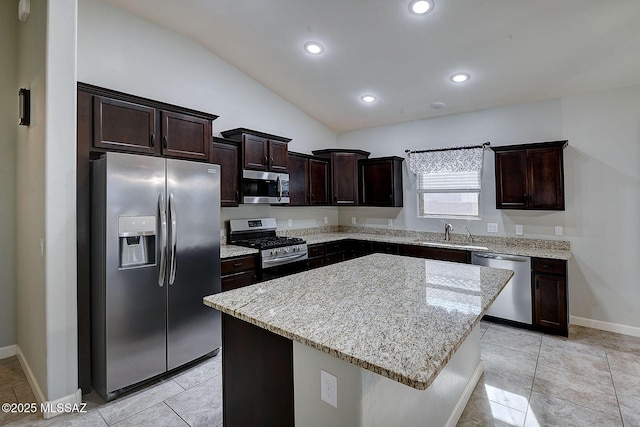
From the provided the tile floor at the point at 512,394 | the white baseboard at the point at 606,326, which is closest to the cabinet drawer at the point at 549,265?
the tile floor at the point at 512,394

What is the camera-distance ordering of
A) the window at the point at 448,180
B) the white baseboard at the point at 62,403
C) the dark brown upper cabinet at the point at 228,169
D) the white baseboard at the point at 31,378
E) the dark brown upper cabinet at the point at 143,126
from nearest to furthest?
the white baseboard at the point at 62,403, the white baseboard at the point at 31,378, the dark brown upper cabinet at the point at 143,126, the dark brown upper cabinet at the point at 228,169, the window at the point at 448,180

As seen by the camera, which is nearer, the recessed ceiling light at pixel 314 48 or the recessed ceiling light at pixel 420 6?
the recessed ceiling light at pixel 420 6

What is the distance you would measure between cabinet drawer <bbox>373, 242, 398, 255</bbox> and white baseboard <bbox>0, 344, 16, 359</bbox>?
13.7ft

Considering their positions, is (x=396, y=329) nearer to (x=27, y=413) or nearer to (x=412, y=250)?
(x=27, y=413)

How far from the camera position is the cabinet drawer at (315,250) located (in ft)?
13.7

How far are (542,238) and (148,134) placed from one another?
446 centimetres

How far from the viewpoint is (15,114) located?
303cm

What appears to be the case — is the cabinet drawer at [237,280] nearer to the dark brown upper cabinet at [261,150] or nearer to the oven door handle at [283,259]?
the oven door handle at [283,259]

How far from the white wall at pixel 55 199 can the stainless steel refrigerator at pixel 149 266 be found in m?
0.17

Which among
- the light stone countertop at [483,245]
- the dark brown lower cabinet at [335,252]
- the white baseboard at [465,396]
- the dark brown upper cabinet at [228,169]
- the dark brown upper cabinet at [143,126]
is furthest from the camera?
the dark brown lower cabinet at [335,252]

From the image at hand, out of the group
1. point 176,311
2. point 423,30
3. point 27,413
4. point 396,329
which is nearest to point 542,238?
point 423,30

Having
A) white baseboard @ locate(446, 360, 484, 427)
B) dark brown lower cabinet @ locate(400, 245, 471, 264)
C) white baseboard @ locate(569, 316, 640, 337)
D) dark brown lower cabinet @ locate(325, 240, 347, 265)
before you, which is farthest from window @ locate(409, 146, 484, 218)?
white baseboard @ locate(446, 360, 484, 427)

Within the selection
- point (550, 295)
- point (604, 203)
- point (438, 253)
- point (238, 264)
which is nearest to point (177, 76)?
point (238, 264)

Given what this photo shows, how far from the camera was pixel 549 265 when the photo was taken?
3.30m
